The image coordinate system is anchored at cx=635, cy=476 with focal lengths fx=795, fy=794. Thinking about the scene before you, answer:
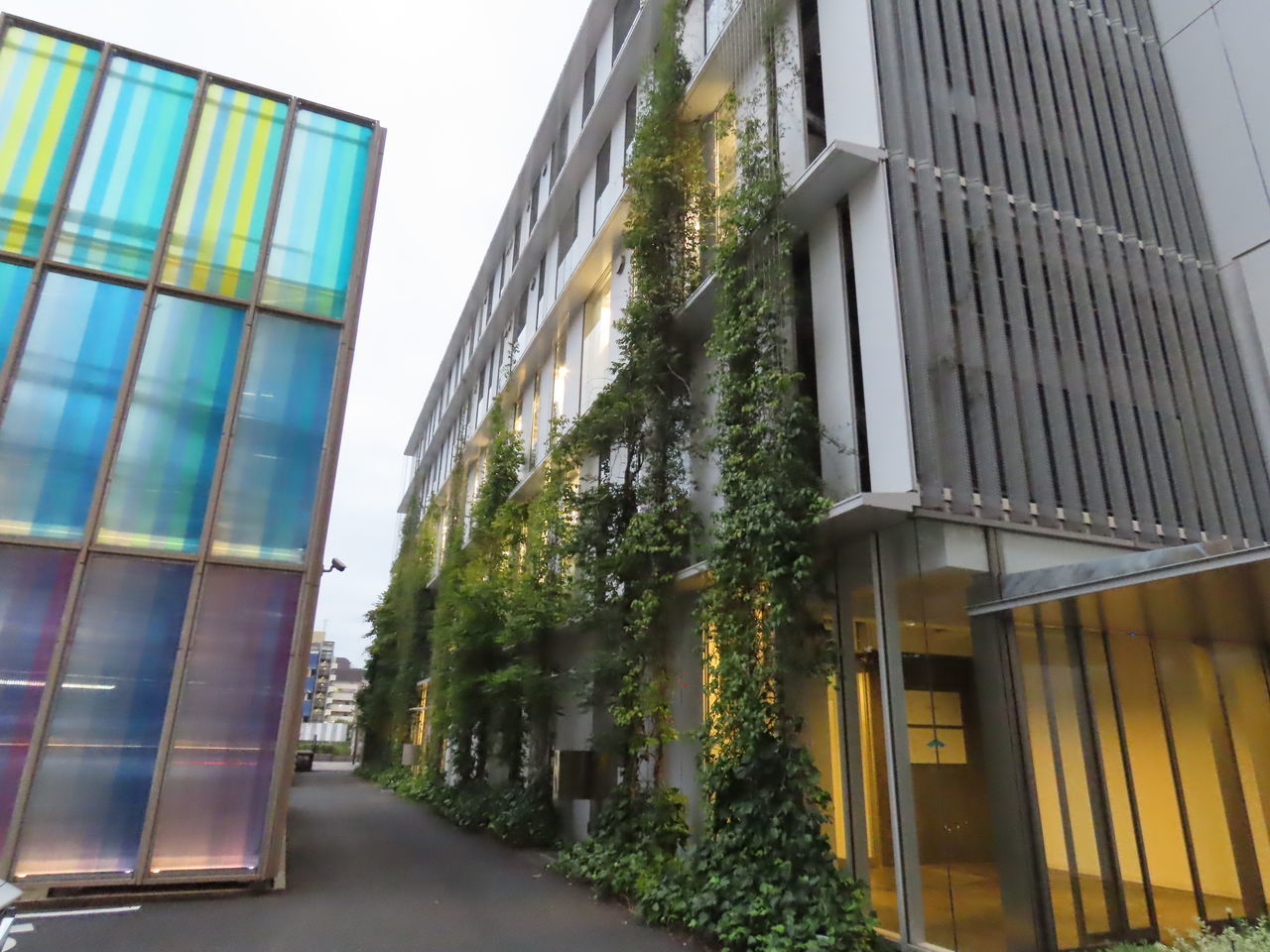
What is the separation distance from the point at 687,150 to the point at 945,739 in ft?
31.4

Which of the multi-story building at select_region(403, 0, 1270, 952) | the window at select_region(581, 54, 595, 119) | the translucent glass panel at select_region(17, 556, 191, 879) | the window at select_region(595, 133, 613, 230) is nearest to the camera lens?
the multi-story building at select_region(403, 0, 1270, 952)

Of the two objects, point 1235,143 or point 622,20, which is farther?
point 622,20

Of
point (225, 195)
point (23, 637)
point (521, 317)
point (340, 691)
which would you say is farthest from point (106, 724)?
point (340, 691)

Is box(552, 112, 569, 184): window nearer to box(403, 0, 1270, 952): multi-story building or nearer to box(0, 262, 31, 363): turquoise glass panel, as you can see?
box(403, 0, 1270, 952): multi-story building

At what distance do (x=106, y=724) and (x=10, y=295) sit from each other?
5149mm

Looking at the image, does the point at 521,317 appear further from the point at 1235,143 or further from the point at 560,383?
the point at 1235,143

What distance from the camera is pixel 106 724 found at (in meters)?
8.34

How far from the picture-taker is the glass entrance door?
696cm

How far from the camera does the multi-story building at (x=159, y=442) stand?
27.2ft

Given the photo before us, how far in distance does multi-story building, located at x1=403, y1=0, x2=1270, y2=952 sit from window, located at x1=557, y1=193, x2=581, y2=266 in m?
6.71

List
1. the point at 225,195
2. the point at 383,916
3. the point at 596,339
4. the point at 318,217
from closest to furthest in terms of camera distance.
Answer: the point at 383,916 → the point at 225,195 → the point at 318,217 → the point at 596,339

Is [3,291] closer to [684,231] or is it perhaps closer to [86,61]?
[86,61]

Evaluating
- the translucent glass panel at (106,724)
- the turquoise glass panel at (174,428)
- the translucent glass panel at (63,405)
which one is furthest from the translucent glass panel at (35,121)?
the translucent glass panel at (106,724)

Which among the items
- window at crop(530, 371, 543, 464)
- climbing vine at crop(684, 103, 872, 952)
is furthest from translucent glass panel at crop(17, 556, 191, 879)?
window at crop(530, 371, 543, 464)
